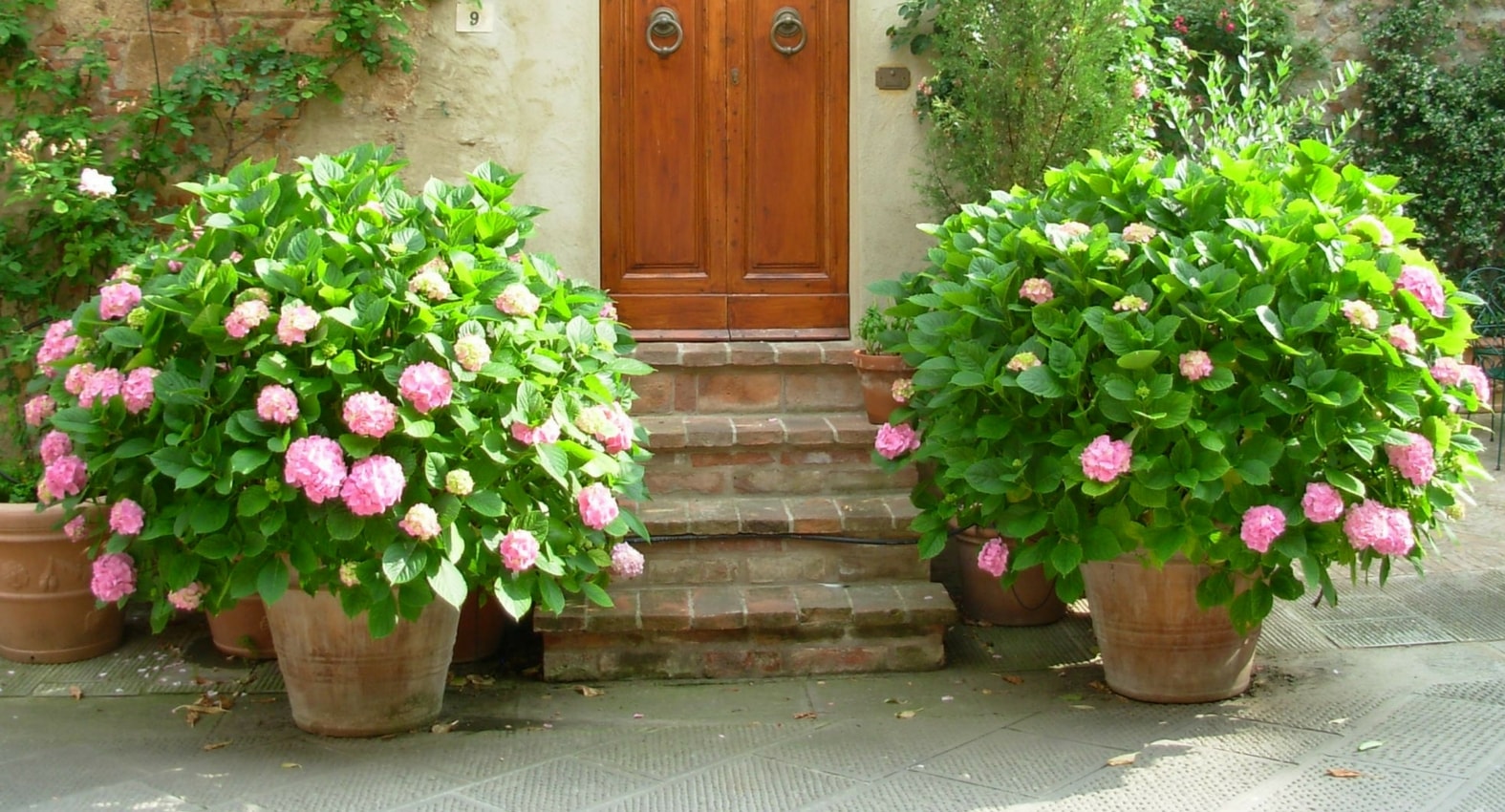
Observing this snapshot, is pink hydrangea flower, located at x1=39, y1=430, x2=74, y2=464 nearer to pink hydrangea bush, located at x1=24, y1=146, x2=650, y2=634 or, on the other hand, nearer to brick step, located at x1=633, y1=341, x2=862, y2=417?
pink hydrangea bush, located at x1=24, y1=146, x2=650, y2=634

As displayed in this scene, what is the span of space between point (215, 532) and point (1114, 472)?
7.40 feet

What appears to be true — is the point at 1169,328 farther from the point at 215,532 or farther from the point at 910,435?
the point at 215,532

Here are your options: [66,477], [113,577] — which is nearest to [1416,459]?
[113,577]

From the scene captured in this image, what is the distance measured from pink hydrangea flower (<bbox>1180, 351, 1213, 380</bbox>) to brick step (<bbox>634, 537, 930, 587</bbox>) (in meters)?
1.34

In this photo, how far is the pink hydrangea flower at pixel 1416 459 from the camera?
11.8 feet

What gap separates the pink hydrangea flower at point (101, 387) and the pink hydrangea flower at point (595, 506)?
3.88ft

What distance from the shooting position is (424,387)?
3352 mm

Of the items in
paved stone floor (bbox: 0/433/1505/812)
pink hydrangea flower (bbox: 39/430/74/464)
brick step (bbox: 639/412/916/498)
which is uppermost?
pink hydrangea flower (bbox: 39/430/74/464)

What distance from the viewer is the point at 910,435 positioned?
167 inches

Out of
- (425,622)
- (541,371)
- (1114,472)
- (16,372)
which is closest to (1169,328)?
(1114,472)

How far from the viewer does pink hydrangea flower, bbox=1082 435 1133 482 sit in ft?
11.7

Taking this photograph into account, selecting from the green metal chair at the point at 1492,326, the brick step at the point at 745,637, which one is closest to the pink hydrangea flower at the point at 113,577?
the brick step at the point at 745,637

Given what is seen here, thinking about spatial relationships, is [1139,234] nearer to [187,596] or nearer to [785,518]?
[785,518]

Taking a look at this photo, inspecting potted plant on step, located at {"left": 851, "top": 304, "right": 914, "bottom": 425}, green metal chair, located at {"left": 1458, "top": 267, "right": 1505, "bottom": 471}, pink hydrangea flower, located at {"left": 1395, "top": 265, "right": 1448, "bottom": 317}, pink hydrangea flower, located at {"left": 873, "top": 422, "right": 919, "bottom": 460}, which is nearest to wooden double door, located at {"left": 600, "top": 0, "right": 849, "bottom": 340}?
potted plant on step, located at {"left": 851, "top": 304, "right": 914, "bottom": 425}
